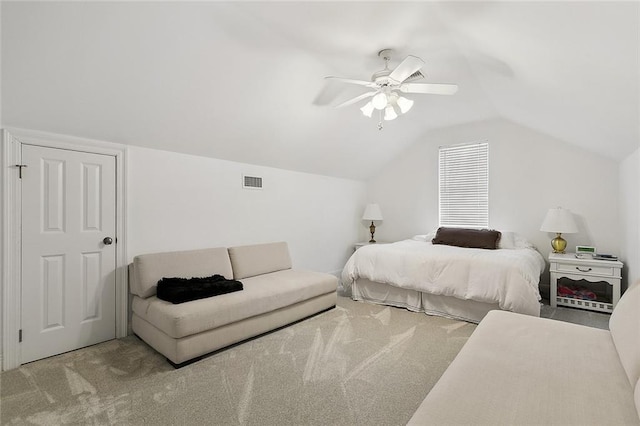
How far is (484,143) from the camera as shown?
485 cm

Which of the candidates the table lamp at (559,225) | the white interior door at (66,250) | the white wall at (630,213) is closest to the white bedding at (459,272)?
the table lamp at (559,225)

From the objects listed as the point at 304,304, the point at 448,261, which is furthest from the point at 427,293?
the point at 304,304

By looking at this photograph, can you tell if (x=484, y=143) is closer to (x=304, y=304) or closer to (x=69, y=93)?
(x=304, y=304)

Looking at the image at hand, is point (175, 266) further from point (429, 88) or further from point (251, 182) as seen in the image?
point (429, 88)

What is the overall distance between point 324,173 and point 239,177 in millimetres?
1581

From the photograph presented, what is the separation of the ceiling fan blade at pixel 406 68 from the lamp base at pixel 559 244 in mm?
3196

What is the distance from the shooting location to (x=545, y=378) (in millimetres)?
1316

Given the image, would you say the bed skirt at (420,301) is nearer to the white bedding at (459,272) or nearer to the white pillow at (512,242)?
the white bedding at (459,272)

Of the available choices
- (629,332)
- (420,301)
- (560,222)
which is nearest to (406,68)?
(629,332)

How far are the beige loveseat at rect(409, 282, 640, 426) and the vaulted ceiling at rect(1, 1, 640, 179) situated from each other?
152 centimetres

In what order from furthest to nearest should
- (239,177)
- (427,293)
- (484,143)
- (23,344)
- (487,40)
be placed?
1. (484,143)
2. (239,177)
3. (427,293)
4. (23,344)
5. (487,40)

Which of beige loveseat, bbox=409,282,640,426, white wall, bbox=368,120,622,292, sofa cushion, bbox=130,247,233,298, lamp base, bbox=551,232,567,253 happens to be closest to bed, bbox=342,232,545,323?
lamp base, bbox=551,232,567,253

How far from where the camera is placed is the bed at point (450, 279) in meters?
3.05

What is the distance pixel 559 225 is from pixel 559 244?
0.28 meters
